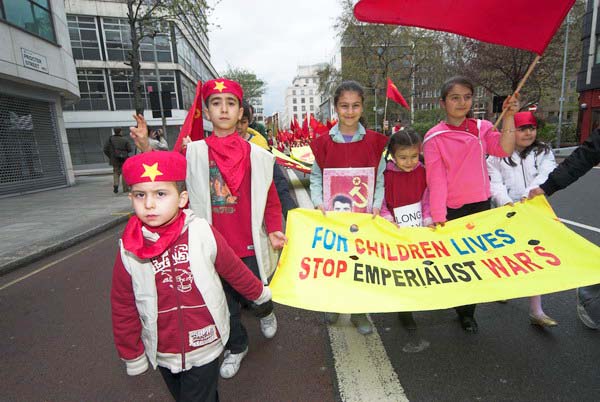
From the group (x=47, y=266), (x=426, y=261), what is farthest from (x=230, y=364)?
(x=47, y=266)

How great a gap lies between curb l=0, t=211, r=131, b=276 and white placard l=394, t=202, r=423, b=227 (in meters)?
3.11

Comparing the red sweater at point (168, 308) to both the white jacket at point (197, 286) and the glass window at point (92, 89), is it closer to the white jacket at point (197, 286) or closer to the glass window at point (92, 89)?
the white jacket at point (197, 286)

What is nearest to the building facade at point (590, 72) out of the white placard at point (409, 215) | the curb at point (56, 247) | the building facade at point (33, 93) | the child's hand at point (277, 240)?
the white placard at point (409, 215)

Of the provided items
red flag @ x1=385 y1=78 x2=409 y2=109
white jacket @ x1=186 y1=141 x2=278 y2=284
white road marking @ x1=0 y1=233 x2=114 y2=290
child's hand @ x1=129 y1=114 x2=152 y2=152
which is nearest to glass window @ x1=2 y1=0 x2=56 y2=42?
white road marking @ x1=0 y1=233 x2=114 y2=290

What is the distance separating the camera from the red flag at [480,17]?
251 centimetres

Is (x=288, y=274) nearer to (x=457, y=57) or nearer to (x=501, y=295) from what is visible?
(x=501, y=295)

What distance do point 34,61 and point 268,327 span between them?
1437 cm

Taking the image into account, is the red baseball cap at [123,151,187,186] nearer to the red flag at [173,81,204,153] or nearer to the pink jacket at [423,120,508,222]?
the red flag at [173,81,204,153]

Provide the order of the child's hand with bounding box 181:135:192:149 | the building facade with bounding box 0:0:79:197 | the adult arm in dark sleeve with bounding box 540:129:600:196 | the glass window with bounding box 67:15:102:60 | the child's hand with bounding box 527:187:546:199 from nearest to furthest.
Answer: the adult arm in dark sleeve with bounding box 540:129:600:196 < the child's hand with bounding box 181:135:192:149 < the child's hand with bounding box 527:187:546:199 < the building facade with bounding box 0:0:79:197 < the glass window with bounding box 67:15:102:60

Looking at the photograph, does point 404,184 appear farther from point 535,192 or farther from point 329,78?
point 329,78

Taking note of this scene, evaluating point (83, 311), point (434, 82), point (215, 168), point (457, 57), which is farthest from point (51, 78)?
point (434, 82)

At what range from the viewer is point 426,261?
2514mm

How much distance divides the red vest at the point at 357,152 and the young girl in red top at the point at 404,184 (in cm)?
13

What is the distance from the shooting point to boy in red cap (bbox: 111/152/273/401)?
1.63 meters
